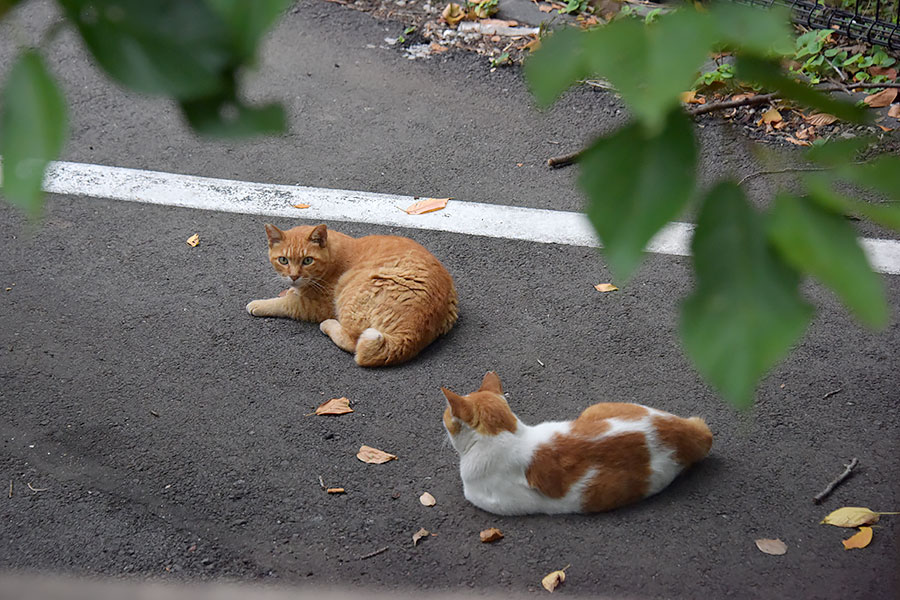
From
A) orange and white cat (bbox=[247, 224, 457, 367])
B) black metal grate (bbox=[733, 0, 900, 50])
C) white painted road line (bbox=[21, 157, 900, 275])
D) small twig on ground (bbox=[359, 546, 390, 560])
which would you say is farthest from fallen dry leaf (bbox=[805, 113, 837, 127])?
black metal grate (bbox=[733, 0, 900, 50])

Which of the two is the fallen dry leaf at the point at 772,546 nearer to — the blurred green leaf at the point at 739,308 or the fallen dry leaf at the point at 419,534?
the fallen dry leaf at the point at 419,534

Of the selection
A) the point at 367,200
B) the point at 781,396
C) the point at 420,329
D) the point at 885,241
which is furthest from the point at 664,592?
the point at 367,200

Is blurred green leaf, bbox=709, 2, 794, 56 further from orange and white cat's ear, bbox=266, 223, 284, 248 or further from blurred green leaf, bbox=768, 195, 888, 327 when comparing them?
orange and white cat's ear, bbox=266, 223, 284, 248

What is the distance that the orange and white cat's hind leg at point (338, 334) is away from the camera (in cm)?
431

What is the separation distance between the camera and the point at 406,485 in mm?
3568

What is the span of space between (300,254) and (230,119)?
3847mm

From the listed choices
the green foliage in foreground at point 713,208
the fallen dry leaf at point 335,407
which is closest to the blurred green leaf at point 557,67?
the green foliage in foreground at point 713,208

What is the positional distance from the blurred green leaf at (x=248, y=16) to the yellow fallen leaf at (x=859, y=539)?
10.5 feet

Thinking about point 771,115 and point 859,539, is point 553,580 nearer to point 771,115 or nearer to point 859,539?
point 859,539

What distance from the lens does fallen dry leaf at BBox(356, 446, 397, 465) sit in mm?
3676

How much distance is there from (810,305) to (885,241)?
4.56 metres

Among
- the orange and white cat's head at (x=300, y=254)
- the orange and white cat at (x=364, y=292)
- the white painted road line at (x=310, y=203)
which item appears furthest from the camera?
the white painted road line at (x=310, y=203)

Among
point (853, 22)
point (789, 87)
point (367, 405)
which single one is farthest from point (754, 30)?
point (853, 22)

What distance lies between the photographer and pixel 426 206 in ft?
17.4
